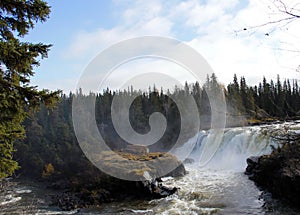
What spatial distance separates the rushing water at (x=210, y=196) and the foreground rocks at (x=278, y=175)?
1.76ft

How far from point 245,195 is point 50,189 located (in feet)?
44.0

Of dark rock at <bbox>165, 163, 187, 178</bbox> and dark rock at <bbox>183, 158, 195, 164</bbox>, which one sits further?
dark rock at <bbox>183, 158, 195, 164</bbox>

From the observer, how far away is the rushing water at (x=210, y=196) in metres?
10.8

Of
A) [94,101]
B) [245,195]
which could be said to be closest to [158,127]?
[94,101]

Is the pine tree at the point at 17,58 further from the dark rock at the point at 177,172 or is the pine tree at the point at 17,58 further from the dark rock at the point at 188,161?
the dark rock at the point at 188,161

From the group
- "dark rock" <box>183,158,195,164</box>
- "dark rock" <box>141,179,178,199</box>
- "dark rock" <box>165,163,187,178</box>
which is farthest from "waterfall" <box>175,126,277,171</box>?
"dark rock" <box>141,179,178,199</box>

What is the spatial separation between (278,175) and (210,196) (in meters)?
3.18

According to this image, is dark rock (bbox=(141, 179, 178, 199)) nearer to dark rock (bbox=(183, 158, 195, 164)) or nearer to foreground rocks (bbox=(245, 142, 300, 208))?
foreground rocks (bbox=(245, 142, 300, 208))

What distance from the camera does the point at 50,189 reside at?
1912 cm

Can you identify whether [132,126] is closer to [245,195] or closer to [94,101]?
[94,101]

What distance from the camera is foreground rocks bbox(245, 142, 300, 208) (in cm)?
1066

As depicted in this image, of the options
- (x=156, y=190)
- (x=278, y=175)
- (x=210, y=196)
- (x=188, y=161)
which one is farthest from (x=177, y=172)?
(x=278, y=175)

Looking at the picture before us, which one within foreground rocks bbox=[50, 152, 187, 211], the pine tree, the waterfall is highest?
the pine tree

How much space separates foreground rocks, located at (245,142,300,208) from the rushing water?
0.54 meters
